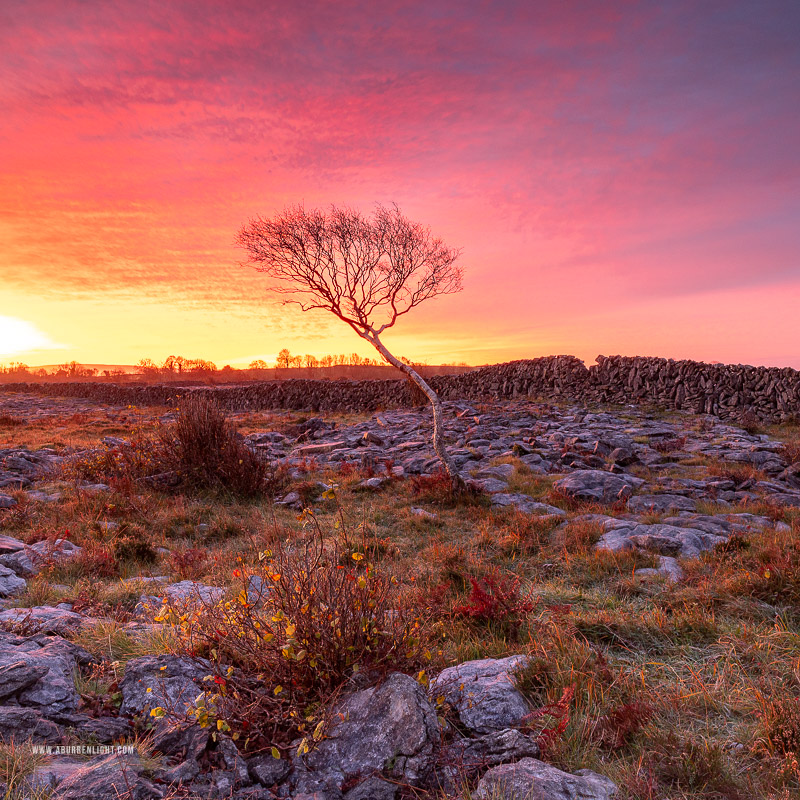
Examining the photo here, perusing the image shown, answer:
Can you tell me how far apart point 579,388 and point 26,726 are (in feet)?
77.3

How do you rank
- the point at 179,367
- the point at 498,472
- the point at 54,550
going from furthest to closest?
1. the point at 179,367
2. the point at 498,472
3. the point at 54,550

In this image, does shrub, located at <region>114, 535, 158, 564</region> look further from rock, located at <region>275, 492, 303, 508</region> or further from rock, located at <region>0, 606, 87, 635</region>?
rock, located at <region>275, 492, 303, 508</region>

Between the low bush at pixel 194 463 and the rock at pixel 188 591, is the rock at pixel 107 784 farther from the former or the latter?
the low bush at pixel 194 463

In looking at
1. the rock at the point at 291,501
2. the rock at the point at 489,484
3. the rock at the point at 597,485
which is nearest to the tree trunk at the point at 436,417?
the rock at the point at 489,484

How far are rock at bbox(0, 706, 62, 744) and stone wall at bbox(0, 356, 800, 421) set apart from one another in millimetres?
10484

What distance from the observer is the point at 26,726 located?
2822mm

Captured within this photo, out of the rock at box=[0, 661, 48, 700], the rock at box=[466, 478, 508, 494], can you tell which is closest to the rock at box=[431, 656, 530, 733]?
the rock at box=[0, 661, 48, 700]

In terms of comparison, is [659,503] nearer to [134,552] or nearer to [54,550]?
[134,552]

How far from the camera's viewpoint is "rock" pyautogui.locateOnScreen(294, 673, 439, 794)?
266 centimetres

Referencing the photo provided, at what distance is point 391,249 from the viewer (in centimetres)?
1212

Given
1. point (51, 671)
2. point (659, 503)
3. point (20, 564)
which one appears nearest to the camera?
point (51, 671)

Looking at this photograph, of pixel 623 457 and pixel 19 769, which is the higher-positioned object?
pixel 623 457

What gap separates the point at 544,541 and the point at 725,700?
13.6ft

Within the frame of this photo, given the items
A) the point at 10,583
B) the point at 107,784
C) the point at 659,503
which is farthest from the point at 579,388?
the point at 107,784
